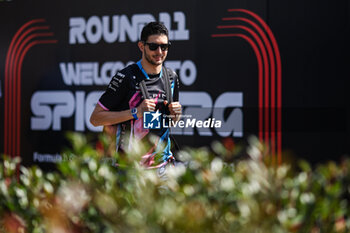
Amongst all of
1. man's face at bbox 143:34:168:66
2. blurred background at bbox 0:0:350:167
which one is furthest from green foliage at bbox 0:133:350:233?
blurred background at bbox 0:0:350:167

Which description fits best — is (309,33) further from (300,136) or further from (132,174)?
(132,174)

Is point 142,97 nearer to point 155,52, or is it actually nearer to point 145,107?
point 145,107

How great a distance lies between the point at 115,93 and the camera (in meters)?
4.13

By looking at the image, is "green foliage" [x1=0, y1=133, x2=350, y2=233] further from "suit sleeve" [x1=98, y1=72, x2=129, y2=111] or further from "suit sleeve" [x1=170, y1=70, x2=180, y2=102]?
"suit sleeve" [x1=170, y1=70, x2=180, y2=102]

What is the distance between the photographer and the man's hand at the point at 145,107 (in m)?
3.99

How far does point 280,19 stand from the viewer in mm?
5883

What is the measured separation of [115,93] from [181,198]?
2.30 meters

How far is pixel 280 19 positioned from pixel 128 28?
5.63 feet

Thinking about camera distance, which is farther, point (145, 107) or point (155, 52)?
point (155, 52)

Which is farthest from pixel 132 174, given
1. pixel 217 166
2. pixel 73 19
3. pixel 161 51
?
pixel 73 19

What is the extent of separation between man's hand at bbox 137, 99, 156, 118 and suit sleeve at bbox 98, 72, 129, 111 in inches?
7.5

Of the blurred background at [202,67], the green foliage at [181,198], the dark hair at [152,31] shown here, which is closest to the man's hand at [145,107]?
the dark hair at [152,31]

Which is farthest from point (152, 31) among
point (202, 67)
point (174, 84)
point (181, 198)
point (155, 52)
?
point (181, 198)

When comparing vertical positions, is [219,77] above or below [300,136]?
above
